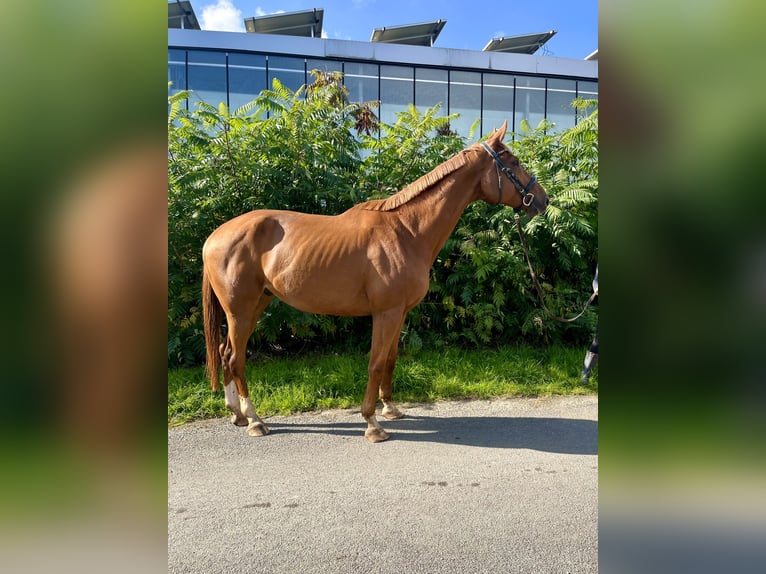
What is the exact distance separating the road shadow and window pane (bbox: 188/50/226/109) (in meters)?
14.3

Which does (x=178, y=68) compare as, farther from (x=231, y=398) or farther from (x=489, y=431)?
(x=489, y=431)

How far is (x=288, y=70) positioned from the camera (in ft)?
49.1

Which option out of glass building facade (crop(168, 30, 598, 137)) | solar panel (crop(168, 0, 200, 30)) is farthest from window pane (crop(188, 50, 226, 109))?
solar panel (crop(168, 0, 200, 30))

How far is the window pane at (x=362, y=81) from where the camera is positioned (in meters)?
15.2

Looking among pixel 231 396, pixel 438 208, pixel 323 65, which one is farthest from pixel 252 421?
pixel 323 65

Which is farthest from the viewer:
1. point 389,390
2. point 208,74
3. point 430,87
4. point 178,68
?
point 430,87

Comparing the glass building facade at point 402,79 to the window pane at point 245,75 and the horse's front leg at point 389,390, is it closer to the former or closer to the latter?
the window pane at point 245,75

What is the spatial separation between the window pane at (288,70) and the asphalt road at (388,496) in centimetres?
1430

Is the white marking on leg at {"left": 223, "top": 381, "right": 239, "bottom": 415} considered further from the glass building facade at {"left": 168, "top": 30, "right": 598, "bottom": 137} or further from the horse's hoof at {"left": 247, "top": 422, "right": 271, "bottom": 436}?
the glass building facade at {"left": 168, "top": 30, "right": 598, "bottom": 137}

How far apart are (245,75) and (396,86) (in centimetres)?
524

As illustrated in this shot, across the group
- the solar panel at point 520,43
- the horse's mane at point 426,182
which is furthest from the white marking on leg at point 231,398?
the solar panel at point 520,43

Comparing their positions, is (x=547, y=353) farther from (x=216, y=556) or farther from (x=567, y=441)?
(x=216, y=556)
